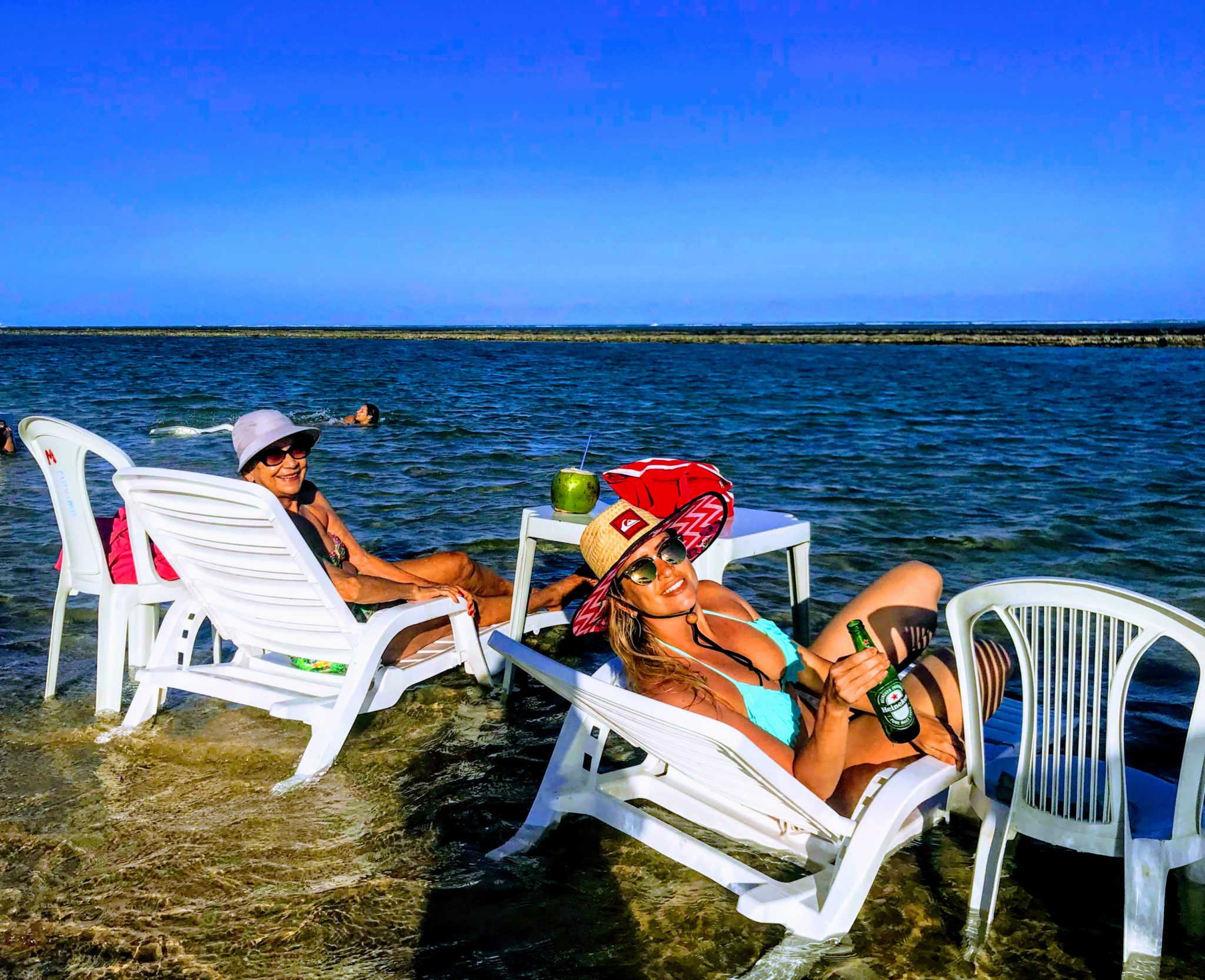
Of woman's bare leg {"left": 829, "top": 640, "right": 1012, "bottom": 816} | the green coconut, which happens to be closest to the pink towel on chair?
the green coconut

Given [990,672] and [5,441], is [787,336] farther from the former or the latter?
[990,672]

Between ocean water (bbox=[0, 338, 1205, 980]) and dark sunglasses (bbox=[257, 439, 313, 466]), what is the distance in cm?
113

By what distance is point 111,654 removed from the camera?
4.08m

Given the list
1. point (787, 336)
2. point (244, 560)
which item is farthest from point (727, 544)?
point (787, 336)

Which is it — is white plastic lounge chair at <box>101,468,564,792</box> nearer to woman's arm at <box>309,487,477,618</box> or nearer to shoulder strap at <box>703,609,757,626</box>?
woman's arm at <box>309,487,477,618</box>

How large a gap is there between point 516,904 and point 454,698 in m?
1.66

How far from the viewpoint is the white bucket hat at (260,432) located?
3.89 metres

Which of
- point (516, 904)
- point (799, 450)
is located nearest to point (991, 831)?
point (516, 904)

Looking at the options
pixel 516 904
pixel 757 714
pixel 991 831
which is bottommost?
pixel 516 904

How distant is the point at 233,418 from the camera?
17250mm

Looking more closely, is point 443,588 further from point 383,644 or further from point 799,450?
point 799,450

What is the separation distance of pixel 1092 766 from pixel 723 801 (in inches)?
39.1

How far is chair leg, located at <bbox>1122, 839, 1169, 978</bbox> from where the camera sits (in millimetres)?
2195

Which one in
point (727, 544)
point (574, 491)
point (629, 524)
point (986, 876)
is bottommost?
point (986, 876)
